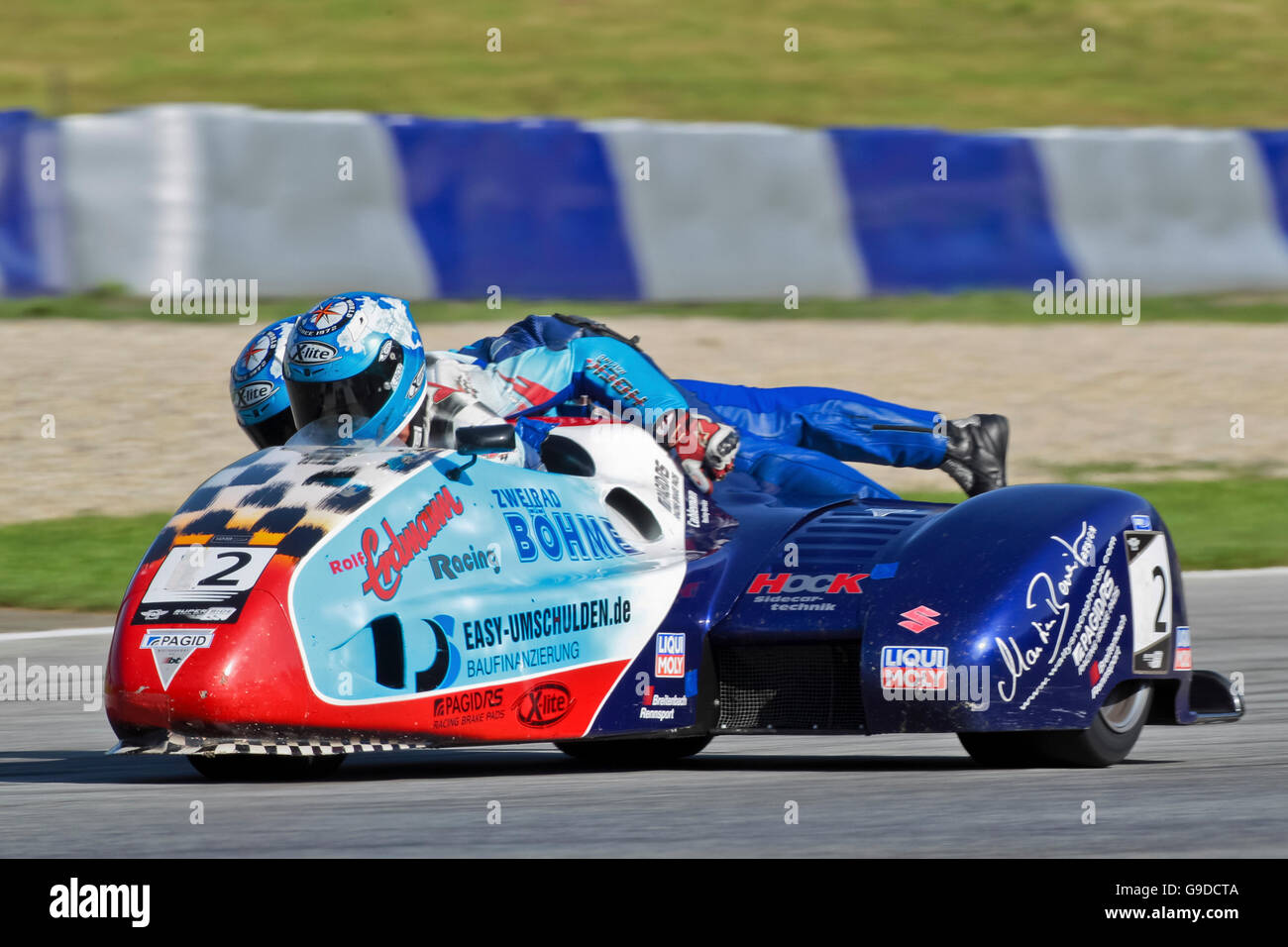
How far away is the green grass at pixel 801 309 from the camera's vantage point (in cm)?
1831

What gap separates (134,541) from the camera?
45.3 ft

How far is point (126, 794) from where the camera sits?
21.6 feet

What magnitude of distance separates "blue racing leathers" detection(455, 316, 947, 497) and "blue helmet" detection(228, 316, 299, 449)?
670 mm

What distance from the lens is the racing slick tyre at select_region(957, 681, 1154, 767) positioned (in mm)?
6961

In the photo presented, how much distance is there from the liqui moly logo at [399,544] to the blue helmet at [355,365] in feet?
1.58

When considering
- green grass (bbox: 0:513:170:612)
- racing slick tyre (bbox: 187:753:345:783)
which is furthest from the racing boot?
green grass (bbox: 0:513:170:612)

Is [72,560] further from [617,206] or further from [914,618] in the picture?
[914,618]

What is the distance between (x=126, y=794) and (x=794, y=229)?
45.2ft

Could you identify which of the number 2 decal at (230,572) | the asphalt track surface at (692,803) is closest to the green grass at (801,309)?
the asphalt track surface at (692,803)

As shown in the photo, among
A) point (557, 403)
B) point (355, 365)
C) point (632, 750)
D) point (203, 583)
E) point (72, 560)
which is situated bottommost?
point (72, 560)

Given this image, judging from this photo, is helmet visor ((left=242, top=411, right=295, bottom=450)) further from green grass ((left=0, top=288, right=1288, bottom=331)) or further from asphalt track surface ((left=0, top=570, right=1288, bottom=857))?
green grass ((left=0, top=288, right=1288, bottom=331))

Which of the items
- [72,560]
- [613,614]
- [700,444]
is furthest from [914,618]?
[72,560]

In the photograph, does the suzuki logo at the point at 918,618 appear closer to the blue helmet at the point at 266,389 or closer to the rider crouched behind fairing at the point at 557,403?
the rider crouched behind fairing at the point at 557,403

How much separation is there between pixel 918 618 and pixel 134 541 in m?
8.13
